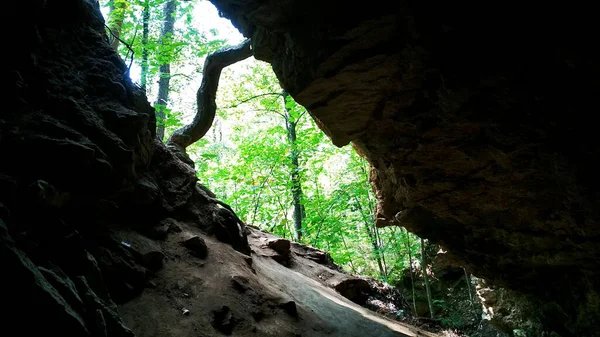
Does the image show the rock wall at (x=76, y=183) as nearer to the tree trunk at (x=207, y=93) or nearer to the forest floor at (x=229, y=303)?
the forest floor at (x=229, y=303)

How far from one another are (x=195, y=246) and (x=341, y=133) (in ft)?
11.7

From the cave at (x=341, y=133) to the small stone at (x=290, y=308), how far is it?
128 centimetres

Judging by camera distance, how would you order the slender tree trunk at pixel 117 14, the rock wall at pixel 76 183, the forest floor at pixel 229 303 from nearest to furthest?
the rock wall at pixel 76 183
the forest floor at pixel 229 303
the slender tree trunk at pixel 117 14

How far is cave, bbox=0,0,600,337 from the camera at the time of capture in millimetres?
4355

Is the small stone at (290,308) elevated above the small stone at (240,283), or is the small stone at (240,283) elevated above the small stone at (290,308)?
the small stone at (240,283)

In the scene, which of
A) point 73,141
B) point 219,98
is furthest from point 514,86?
point 219,98

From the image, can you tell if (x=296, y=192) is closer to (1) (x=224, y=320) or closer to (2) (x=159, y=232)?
(2) (x=159, y=232)

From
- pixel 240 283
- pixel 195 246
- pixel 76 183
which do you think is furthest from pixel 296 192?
pixel 76 183

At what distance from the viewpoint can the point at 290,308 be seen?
683 centimetres

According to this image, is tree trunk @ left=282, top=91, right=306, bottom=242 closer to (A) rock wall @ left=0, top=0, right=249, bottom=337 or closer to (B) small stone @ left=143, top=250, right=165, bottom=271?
(A) rock wall @ left=0, top=0, right=249, bottom=337

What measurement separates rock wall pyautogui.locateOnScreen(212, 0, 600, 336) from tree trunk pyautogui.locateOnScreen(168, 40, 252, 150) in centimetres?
244

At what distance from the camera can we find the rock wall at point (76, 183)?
3.18 m

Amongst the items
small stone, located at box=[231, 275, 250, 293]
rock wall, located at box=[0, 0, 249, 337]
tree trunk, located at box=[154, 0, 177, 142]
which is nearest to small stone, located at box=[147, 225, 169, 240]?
rock wall, located at box=[0, 0, 249, 337]

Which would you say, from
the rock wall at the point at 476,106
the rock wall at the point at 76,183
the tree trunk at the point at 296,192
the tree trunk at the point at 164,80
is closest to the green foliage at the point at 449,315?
the rock wall at the point at 476,106
